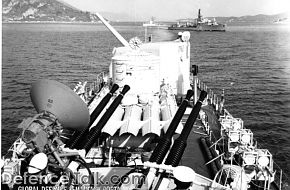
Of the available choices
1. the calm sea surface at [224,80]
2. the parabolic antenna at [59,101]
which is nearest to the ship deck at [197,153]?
the parabolic antenna at [59,101]

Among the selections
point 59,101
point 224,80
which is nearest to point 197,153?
point 59,101

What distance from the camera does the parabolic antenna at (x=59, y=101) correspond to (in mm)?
9289

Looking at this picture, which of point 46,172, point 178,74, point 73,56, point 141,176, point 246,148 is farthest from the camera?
point 73,56

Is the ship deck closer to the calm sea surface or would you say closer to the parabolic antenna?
the parabolic antenna

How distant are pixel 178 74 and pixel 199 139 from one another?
9.00 metres

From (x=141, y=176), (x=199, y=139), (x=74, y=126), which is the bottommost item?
(x=199, y=139)

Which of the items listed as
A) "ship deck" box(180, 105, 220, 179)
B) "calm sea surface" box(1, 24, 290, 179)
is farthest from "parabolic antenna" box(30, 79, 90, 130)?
"calm sea surface" box(1, 24, 290, 179)

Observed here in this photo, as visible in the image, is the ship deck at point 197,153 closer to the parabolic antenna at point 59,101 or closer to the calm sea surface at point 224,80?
the parabolic antenna at point 59,101

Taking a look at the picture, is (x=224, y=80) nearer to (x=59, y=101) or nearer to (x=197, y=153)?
(x=197, y=153)

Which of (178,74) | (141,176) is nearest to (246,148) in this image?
(141,176)

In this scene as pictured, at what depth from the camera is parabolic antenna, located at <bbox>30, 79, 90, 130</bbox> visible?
9289mm

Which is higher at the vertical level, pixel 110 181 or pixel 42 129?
pixel 42 129

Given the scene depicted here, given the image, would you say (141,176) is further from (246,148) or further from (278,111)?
(278,111)

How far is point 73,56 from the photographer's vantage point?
63.0m
